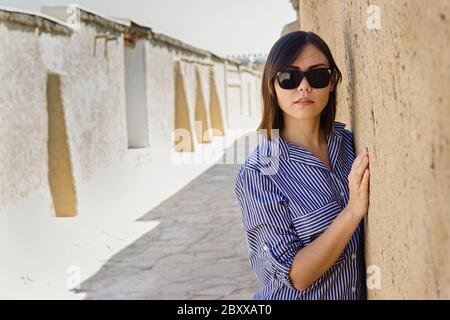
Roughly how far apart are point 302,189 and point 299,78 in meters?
0.27

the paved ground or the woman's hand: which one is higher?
the woman's hand

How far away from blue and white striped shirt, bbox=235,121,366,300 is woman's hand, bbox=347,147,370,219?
0.22 ft

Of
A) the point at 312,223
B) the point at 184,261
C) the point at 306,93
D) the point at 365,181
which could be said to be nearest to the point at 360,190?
the point at 365,181

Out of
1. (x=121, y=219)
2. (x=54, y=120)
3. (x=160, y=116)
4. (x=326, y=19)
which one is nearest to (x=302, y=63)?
(x=326, y=19)

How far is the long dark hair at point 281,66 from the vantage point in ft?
4.92

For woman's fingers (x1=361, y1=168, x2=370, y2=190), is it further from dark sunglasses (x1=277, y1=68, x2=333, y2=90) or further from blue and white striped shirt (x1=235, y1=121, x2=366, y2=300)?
dark sunglasses (x1=277, y1=68, x2=333, y2=90)

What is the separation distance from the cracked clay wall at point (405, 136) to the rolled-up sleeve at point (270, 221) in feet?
0.65

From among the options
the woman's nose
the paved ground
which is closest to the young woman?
the woman's nose

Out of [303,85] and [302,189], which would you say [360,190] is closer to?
[302,189]

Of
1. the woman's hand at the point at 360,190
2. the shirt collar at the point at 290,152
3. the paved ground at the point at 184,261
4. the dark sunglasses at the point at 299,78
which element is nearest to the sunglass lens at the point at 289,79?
the dark sunglasses at the point at 299,78

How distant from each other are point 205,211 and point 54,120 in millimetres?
2647

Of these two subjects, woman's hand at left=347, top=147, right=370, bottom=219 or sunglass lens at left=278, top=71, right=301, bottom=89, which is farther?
sunglass lens at left=278, top=71, right=301, bottom=89

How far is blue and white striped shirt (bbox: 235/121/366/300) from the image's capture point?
1.40 m
